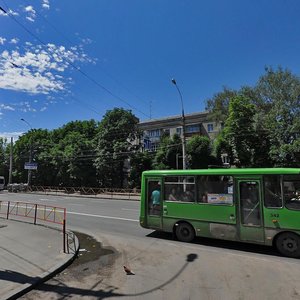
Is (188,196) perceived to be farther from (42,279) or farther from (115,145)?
(115,145)

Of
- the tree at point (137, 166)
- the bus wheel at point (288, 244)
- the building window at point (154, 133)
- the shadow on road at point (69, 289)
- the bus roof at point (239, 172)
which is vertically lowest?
the shadow on road at point (69, 289)

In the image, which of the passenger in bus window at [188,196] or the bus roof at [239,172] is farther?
the passenger in bus window at [188,196]

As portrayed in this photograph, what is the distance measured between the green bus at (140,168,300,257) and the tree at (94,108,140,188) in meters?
33.2

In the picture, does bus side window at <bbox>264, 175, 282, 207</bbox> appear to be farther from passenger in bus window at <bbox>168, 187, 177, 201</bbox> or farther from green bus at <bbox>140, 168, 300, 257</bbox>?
passenger in bus window at <bbox>168, 187, 177, 201</bbox>

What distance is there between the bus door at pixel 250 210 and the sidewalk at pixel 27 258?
521 cm

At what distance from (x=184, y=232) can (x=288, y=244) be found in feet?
11.2

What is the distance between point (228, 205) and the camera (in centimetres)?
1006

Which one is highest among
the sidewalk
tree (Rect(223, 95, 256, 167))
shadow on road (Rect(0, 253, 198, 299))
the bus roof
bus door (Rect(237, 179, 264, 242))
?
tree (Rect(223, 95, 256, 167))

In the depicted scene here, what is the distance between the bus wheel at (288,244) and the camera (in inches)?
352

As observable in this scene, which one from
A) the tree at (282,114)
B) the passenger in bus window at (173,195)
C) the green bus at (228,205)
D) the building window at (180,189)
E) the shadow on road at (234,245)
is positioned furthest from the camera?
the tree at (282,114)

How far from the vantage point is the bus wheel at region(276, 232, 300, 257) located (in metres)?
8.95

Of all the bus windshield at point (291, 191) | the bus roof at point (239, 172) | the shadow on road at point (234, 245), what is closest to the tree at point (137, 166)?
the bus roof at point (239, 172)

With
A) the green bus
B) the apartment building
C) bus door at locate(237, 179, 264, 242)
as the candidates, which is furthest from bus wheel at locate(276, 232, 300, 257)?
the apartment building

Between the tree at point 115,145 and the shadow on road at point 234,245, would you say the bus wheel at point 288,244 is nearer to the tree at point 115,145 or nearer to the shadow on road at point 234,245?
the shadow on road at point 234,245
